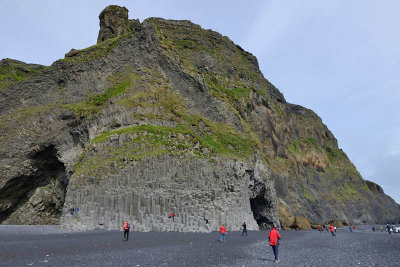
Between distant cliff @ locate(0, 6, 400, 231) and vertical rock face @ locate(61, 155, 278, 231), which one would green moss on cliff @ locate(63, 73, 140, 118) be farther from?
vertical rock face @ locate(61, 155, 278, 231)

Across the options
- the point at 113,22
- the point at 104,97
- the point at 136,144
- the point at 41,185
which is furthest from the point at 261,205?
the point at 113,22

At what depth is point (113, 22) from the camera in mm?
78188

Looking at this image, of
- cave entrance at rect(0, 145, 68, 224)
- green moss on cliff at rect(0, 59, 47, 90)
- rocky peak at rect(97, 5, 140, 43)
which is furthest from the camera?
rocky peak at rect(97, 5, 140, 43)

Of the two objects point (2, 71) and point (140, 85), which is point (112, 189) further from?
point (2, 71)

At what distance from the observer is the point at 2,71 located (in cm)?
6594

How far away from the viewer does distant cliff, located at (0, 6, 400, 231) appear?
3056 centimetres

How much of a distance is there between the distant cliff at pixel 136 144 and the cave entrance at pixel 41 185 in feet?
0.49

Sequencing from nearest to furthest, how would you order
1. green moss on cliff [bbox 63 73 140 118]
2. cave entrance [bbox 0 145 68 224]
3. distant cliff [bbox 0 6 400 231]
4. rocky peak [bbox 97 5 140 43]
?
distant cliff [bbox 0 6 400 231]
cave entrance [bbox 0 145 68 224]
green moss on cliff [bbox 63 73 140 118]
rocky peak [bbox 97 5 140 43]

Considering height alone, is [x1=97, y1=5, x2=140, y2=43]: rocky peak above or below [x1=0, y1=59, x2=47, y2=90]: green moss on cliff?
above

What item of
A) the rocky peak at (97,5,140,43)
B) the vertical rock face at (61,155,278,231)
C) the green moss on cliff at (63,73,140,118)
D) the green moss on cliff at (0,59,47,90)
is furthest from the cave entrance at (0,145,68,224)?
the rocky peak at (97,5,140,43)

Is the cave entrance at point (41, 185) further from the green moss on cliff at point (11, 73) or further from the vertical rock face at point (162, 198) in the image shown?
the green moss on cliff at point (11, 73)

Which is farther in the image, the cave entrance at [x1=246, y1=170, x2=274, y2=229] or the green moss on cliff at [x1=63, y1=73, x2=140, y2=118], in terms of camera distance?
the green moss on cliff at [x1=63, y1=73, x2=140, y2=118]

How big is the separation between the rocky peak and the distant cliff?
1584 centimetres

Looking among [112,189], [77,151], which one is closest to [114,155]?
[112,189]
